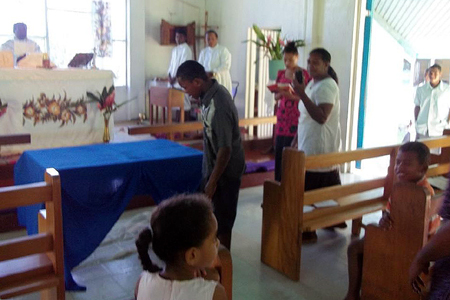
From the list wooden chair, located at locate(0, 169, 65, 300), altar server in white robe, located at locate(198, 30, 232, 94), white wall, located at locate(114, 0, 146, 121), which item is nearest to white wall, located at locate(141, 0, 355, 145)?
white wall, located at locate(114, 0, 146, 121)

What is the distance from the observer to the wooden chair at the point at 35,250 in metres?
2.11

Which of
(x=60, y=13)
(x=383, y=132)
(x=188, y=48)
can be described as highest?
(x=60, y=13)

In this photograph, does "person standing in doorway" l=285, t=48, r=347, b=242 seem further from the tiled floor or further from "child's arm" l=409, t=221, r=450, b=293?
"child's arm" l=409, t=221, r=450, b=293

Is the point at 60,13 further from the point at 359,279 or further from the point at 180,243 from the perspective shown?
the point at 180,243

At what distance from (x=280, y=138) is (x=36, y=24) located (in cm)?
644

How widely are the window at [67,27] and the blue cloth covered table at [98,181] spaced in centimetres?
635

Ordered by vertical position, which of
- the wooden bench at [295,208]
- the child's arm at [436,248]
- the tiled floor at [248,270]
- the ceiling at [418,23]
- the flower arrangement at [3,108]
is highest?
the ceiling at [418,23]

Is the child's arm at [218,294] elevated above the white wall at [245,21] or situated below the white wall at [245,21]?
below

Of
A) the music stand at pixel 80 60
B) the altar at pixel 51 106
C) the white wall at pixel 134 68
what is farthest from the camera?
the white wall at pixel 134 68

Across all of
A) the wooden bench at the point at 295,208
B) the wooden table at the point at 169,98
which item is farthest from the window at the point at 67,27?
the wooden bench at the point at 295,208

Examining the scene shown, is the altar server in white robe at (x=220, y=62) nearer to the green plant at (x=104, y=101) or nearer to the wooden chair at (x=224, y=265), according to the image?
the green plant at (x=104, y=101)

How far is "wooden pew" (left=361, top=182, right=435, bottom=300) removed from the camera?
2.19 m

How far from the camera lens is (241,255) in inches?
141

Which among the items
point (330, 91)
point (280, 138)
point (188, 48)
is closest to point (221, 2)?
point (188, 48)
